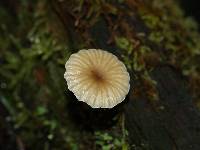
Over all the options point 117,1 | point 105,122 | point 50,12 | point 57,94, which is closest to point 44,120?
point 57,94

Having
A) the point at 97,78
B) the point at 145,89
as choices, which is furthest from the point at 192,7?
the point at 97,78

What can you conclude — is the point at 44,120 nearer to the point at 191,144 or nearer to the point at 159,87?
the point at 159,87

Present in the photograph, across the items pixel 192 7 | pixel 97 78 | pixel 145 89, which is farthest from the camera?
pixel 192 7

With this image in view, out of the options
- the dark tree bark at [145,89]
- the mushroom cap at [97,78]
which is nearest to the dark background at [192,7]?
the dark tree bark at [145,89]

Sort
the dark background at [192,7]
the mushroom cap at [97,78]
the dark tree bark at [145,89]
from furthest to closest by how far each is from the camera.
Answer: the dark background at [192,7] < the dark tree bark at [145,89] < the mushroom cap at [97,78]

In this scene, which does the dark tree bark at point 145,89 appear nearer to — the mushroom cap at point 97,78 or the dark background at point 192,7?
the mushroom cap at point 97,78

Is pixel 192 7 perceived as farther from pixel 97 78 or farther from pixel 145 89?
pixel 97 78

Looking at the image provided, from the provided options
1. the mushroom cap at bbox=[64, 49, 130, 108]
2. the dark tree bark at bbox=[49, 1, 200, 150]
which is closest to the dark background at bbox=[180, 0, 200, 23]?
the dark tree bark at bbox=[49, 1, 200, 150]

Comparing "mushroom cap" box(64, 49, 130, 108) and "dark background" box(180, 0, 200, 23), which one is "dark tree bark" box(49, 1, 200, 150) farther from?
"dark background" box(180, 0, 200, 23)
